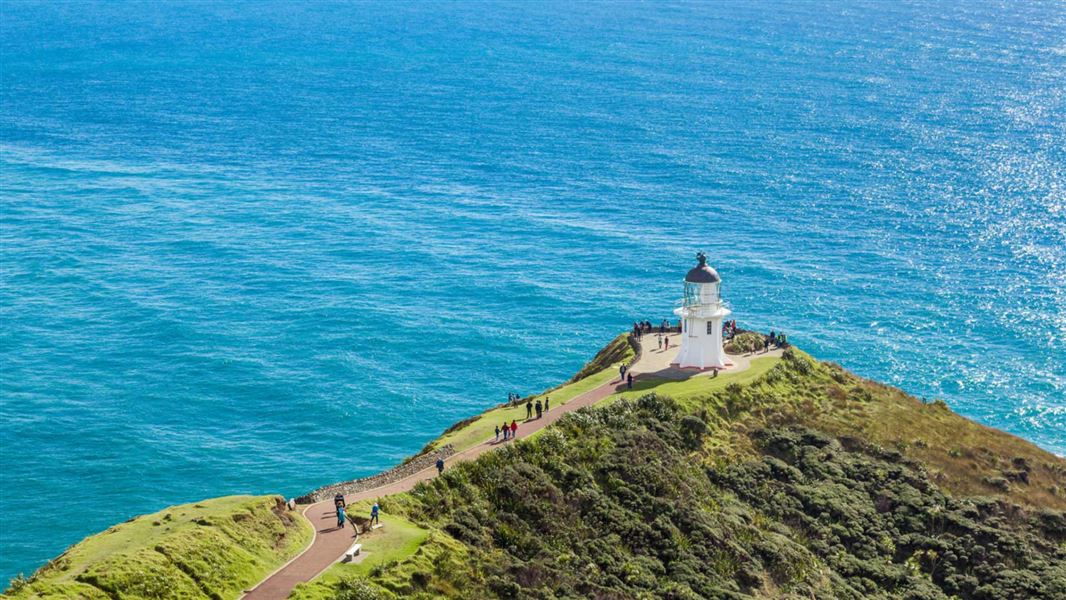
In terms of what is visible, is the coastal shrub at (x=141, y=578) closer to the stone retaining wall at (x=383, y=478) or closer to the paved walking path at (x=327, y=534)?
the paved walking path at (x=327, y=534)

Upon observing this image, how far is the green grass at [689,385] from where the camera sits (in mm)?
70312

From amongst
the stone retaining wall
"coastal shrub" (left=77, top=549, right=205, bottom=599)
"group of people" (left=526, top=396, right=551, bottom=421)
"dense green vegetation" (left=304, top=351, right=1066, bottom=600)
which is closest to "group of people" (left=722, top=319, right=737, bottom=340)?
"dense green vegetation" (left=304, top=351, right=1066, bottom=600)

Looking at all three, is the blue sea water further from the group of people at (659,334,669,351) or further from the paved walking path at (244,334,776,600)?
→ the paved walking path at (244,334,776,600)

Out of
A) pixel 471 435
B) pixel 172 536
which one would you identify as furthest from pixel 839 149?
pixel 172 536

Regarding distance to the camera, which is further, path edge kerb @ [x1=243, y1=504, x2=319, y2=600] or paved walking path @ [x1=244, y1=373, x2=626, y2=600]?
paved walking path @ [x1=244, y1=373, x2=626, y2=600]

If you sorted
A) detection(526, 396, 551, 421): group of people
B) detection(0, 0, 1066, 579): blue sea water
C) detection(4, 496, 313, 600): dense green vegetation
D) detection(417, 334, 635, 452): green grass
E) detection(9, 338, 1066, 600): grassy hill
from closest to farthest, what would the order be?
detection(4, 496, 313, 600): dense green vegetation
detection(9, 338, 1066, 600): grassy hill
detection(417, 334, 635, 452): green grass
detection(526, 396, 551, 421): group of people
detection(0, 0, 1066, 579): blue sea water

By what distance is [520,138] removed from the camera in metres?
179

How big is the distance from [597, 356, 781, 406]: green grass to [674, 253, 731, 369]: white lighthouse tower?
1773mm

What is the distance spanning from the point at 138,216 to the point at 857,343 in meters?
82.9

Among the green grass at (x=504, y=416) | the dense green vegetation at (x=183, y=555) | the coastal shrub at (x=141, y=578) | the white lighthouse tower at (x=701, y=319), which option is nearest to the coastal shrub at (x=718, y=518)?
the green grass at (x=504, y=416)

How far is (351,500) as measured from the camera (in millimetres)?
54156

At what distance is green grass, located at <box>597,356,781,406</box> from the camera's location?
70312 millimetres

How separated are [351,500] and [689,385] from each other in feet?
84.3

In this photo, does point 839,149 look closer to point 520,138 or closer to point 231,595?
point 520,138
